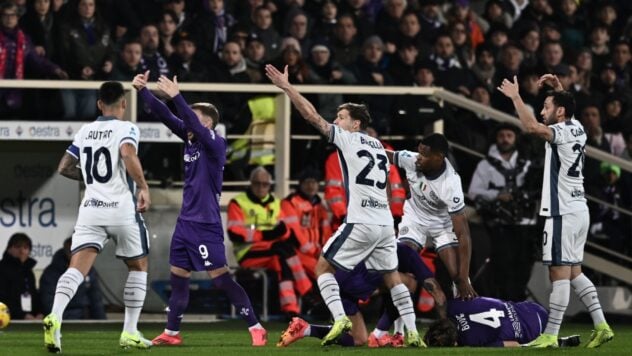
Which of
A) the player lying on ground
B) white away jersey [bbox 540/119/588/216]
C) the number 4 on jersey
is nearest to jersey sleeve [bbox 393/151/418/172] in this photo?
the player lying on ground

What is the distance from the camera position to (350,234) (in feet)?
43.8

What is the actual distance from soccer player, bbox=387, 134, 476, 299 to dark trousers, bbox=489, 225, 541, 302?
13.6 feet

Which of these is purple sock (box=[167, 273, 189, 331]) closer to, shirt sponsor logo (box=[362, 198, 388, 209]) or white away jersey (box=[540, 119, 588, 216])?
shirt sponsor logo (box=[362, 198, 388, 209])

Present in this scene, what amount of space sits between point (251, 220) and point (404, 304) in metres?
5.74

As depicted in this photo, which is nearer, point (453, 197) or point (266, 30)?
point (453, 197)

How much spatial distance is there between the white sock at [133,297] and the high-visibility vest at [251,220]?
231 inches

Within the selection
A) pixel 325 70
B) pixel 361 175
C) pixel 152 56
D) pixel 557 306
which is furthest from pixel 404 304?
pixel 325 70

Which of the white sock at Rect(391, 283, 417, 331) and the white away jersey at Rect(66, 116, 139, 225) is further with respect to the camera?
the white sock at Rect(391, 283, 417, 331)

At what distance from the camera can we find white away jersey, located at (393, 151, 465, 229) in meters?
14.3

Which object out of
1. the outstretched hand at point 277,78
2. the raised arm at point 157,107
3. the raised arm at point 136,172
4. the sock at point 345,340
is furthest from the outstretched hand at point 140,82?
the sock at point 345,340

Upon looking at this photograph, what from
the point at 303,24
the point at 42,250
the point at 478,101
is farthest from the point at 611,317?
the point at 42,250

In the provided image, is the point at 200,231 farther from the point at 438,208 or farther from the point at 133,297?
the point at 438,208

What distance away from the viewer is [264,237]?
1888cm

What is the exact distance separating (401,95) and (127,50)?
3378mm
